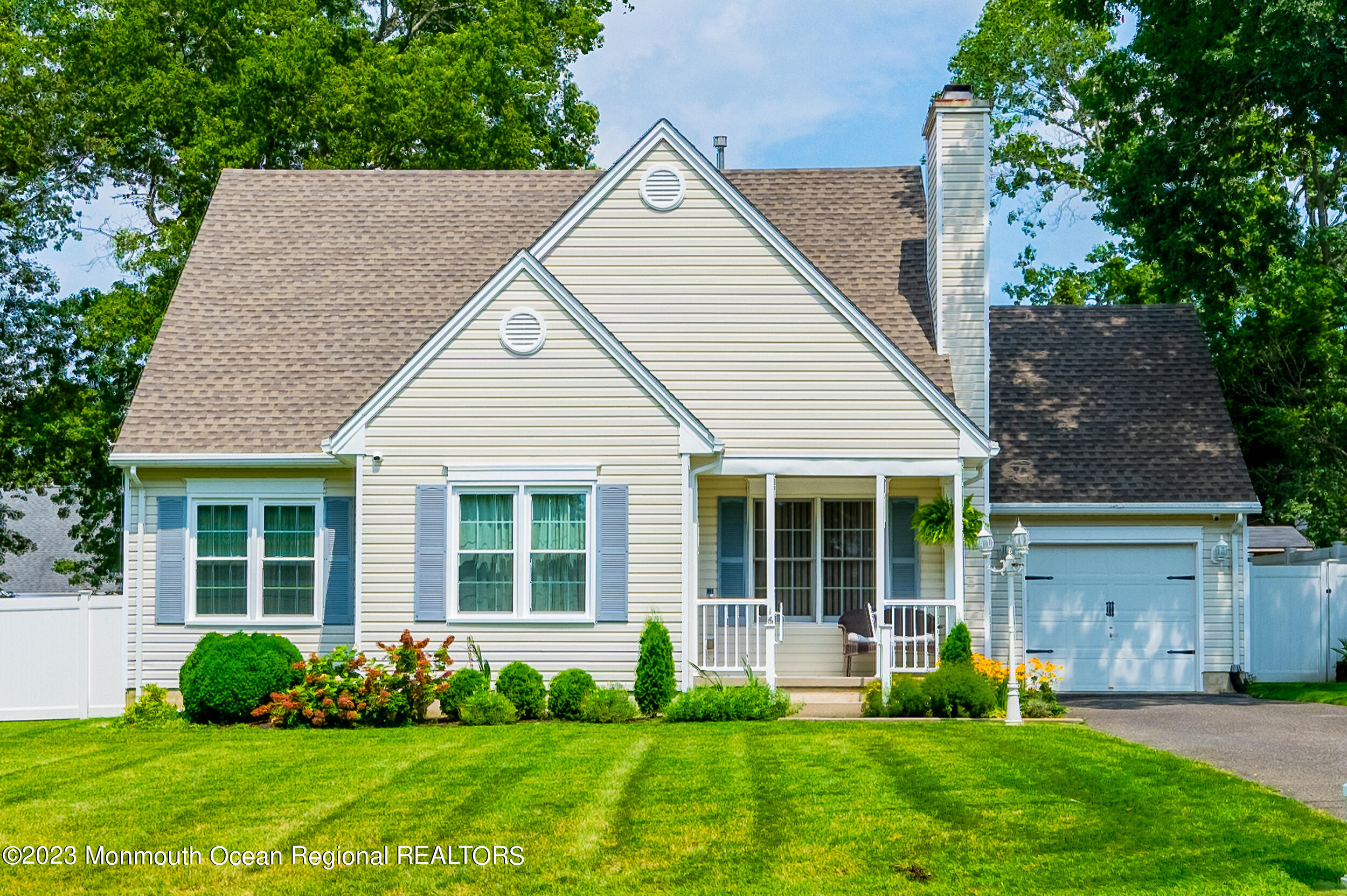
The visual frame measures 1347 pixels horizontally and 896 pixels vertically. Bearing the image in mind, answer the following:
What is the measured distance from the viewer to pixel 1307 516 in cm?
2405

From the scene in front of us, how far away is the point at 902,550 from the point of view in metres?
18.4

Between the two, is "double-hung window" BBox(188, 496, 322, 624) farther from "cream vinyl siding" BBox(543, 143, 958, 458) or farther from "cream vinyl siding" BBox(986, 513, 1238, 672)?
"cream vinyl siding" BBox(986, 513, 1238, 672)

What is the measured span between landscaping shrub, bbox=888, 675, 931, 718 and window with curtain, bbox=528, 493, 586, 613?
3687 millimetres

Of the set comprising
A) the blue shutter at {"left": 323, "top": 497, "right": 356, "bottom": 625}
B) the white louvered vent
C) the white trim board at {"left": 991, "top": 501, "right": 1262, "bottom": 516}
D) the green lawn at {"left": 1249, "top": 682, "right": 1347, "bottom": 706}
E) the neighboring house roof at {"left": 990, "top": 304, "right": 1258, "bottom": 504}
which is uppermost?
the white louvered vent

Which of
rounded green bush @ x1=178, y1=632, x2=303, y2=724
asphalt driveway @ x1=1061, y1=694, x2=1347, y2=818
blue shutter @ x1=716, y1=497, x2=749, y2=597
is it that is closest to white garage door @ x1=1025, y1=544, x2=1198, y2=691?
asphalt driveway @ x1=1061, y1=694, x2=1347, y2=818

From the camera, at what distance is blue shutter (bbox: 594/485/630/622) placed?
1597 cm

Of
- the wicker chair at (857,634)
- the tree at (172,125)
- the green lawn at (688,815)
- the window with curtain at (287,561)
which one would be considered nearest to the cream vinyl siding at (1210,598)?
the wicker chair at (857,634)

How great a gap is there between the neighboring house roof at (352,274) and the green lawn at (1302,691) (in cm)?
631

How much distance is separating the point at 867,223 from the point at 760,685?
311 inches

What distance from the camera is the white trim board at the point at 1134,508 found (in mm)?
19188

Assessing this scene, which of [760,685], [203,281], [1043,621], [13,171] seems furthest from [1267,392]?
[13,171]

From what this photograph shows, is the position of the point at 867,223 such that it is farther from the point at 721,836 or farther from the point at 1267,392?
the point at 721,836

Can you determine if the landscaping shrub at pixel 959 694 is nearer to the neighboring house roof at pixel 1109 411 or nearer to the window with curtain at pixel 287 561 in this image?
the neighboring house roof at pixel 1109 411

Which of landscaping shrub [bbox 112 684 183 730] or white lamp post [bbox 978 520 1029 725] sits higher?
white lamp post [bbox 978 520 1029 725]
